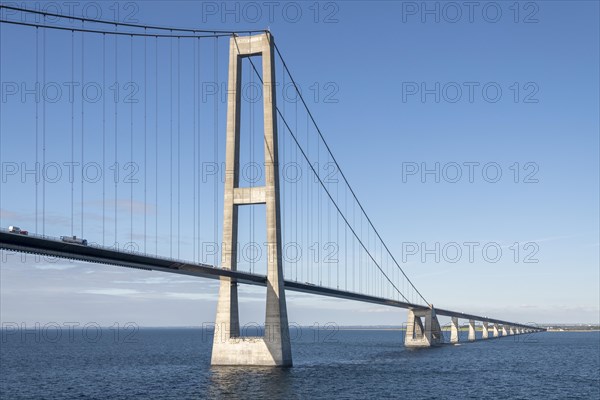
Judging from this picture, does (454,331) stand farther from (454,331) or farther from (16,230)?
(16,230)

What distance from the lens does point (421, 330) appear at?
136 m

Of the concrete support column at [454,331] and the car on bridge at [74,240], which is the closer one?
the car on bridge at [74,240]

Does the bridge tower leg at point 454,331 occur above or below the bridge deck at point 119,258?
below

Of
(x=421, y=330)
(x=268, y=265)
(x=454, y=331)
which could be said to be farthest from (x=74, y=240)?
(x=454, y=331)

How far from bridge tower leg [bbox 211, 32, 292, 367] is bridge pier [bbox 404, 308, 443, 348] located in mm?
68332

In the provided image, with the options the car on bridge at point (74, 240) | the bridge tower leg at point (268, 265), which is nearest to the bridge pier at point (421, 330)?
the bridge tower leg at point (268, 265)

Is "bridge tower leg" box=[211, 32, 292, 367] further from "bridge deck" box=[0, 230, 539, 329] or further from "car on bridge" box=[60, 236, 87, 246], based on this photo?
"car on bridge" box=[60, 236, 87, 246]

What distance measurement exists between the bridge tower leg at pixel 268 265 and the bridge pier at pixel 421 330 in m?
68.3

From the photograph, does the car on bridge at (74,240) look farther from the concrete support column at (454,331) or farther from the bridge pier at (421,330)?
the concrete support column at (454,331)

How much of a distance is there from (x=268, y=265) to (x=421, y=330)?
75.1 meters

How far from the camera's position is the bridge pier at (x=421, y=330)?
434 feet

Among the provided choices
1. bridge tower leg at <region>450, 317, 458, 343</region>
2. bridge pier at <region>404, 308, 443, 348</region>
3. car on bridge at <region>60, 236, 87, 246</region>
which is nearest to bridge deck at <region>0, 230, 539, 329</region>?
car on bridge at <region>60, 236, 87, 246</region>

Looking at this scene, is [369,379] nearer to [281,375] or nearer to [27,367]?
[281,375]

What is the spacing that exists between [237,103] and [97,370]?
29702 mm
